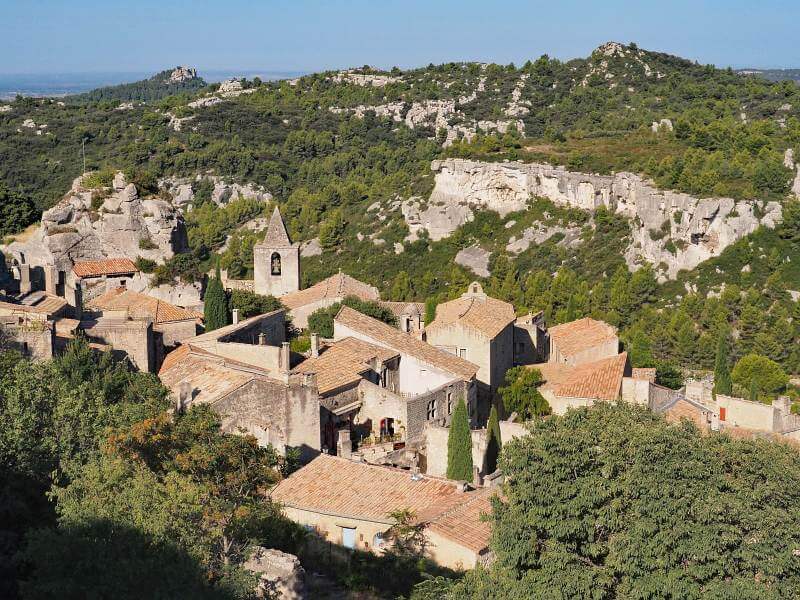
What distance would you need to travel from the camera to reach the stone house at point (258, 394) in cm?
2384

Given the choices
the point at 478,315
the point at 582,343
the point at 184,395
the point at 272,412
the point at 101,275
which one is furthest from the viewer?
the point at 582,343

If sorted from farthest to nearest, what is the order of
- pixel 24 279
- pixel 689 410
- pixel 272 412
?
1. pixel 24 279
2. pixel 689 410
3. pixel 272 412

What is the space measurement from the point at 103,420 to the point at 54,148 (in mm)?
88389

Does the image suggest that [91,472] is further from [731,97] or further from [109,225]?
[731,97]

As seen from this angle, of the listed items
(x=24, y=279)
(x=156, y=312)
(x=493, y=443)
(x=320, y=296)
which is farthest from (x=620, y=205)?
(x=493, y=443)

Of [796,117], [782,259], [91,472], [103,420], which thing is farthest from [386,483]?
[796,117]

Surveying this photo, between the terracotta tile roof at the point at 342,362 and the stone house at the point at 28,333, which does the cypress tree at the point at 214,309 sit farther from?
the stone house at the point at 28,333

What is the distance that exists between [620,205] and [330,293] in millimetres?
35231

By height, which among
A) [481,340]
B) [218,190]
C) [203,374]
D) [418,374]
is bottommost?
[218,190]

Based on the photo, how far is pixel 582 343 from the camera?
3794 cm

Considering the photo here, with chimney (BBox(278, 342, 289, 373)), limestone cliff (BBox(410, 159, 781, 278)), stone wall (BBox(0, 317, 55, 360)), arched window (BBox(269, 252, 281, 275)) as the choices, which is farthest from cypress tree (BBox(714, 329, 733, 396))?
stone wall (BBox(0, 317, 55, 360))

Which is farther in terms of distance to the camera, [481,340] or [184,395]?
[481,340]

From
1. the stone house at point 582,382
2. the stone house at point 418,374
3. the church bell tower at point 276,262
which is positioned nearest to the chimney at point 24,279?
the stone house at point 418,374

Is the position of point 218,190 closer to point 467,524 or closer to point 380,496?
point 380,496
